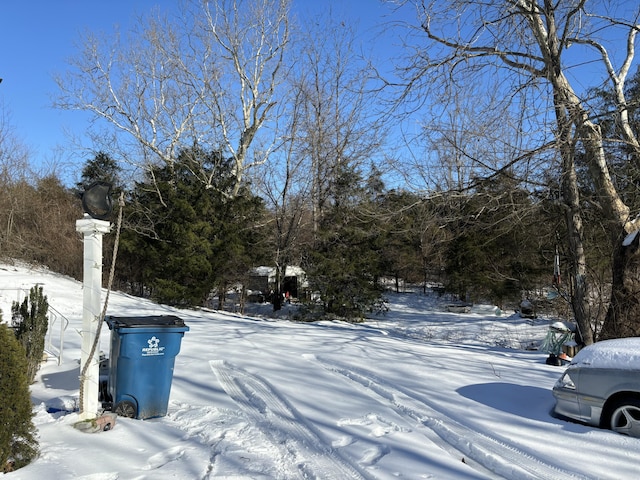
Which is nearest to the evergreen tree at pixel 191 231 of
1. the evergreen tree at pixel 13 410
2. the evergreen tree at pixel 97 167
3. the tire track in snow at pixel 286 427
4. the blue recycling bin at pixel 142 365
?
the evergreen tree at pixel 97 167

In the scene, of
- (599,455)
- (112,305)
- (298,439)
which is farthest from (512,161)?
(112,305)

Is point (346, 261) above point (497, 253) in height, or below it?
below

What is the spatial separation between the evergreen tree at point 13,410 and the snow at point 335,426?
0.36ft

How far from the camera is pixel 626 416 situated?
14.7ft

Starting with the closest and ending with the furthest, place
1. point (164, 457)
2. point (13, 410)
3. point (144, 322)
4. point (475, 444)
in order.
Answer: point (13, 410), point (164, 457), point (475, 444), point (144, 322)

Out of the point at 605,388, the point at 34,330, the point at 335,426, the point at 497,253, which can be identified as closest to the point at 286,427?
the point at 335,426

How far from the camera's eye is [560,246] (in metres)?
13.6

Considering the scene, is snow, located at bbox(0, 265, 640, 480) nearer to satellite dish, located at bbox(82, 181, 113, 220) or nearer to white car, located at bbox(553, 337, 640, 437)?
white car, located at bbox(553, 337, 640, 437)

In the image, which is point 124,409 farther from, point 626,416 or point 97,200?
point 626,416

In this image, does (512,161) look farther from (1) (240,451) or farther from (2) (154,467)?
(2) (154,467)

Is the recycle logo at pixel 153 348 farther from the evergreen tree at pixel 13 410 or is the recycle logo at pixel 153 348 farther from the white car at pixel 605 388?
the white car at pixel 605 388

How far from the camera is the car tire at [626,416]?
4.42 m

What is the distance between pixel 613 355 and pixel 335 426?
2905mm

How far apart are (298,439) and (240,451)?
0.57 meters
